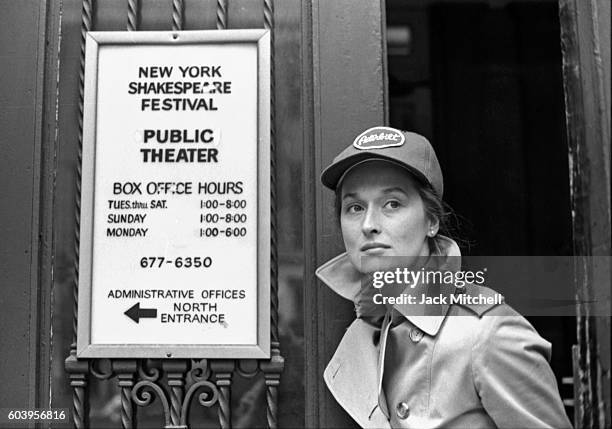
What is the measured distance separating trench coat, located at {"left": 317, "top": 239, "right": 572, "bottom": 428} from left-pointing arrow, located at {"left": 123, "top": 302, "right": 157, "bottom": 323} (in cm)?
66

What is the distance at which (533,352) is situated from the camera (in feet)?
9.37

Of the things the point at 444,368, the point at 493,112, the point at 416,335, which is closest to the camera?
the point at 444,368

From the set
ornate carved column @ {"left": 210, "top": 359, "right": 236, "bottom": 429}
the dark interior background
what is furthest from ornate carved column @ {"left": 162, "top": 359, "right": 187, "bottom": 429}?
the dark interior background

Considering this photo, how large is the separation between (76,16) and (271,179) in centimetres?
107

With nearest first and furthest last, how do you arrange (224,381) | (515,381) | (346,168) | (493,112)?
(515,381) → (346,168) → (224,381) → (493,112)

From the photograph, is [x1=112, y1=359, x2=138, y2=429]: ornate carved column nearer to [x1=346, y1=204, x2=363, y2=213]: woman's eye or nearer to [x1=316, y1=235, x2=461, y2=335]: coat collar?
[x1=316, y1=235, x2=461, y2=335]: coat collar

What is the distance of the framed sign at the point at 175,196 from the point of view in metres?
3.23

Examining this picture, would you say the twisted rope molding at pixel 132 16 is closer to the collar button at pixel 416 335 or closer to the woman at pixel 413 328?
the woman at pixel 413 328

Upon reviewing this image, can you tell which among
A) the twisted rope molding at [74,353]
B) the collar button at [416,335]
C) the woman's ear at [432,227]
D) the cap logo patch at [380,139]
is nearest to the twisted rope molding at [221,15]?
the twisted rope molding at [74,353]

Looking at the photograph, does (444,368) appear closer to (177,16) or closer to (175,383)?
(175,383)

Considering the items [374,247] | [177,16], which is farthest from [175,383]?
[177,16]

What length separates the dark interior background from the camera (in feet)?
11.3

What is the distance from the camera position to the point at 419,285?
3100 millimetres

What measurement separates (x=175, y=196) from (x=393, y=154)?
0.90 meters
